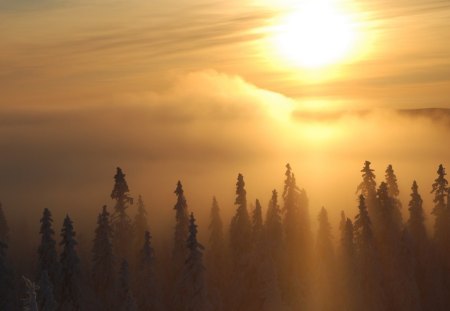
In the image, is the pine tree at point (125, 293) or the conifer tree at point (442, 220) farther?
the conifer tree at point (442, 220)

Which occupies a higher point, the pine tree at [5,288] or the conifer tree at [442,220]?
the conifer tree at [442,220]

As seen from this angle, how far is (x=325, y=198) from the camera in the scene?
572ft

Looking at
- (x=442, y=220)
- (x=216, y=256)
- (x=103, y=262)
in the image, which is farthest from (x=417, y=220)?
(x=103, y=262)

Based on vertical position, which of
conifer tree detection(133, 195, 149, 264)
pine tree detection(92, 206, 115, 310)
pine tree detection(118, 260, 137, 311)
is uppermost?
conifer tree detection(133, 195, 149, 264)

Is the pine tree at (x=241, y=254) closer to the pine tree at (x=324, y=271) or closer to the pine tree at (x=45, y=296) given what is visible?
the pine tree at (x=324, y=271)

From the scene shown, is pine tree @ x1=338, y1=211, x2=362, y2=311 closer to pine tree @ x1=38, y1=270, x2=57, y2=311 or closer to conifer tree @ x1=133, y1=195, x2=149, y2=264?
conifer tree @ x1=133, y1=195, x2=149, y2=264

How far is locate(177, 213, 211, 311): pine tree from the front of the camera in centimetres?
9431

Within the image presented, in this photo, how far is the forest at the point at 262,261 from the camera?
310 ft

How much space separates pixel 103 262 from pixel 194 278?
12.5 meters

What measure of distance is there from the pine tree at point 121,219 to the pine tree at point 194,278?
10.8m

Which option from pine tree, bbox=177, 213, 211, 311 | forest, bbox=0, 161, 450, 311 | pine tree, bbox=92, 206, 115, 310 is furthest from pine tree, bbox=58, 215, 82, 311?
pine tree, bbox=177, 213, 211, 311

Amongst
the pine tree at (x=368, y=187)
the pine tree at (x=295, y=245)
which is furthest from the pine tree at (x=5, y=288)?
the pine tree at (x=368, y=187)

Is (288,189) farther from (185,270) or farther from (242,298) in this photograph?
(185,270)

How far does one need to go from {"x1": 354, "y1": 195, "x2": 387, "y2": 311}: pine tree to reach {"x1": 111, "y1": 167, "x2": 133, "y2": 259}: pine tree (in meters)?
28.9
